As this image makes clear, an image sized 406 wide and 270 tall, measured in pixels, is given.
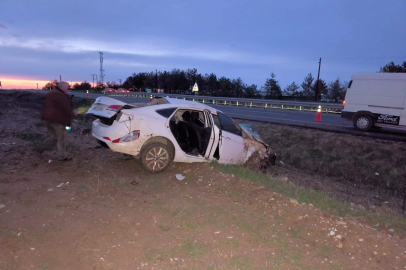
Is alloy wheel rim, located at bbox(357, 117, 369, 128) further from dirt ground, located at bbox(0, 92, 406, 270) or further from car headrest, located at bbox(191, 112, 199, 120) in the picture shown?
dirt ground, located at bbox(0, 92, 406, 270)

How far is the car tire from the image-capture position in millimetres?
6461

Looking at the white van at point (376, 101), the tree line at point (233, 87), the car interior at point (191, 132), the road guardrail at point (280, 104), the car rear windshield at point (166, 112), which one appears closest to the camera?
the car rear windshield at point (166, 112)

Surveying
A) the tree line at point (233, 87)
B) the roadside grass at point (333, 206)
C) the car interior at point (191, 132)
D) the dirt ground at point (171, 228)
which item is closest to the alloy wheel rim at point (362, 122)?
the car interior at point (191, 132)

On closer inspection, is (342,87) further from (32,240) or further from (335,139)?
(32,240)

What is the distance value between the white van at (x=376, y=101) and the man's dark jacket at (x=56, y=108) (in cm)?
1258

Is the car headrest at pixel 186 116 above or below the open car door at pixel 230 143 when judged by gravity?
above

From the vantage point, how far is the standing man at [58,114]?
7.02 m

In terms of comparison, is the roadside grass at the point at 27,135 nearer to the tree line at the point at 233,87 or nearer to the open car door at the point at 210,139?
the open car door at the point at 210,139

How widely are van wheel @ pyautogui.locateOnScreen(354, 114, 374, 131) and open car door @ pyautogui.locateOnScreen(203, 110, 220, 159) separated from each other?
10.1 m

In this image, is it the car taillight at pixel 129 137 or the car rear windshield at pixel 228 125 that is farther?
the car rear windshield at pixel 228 125

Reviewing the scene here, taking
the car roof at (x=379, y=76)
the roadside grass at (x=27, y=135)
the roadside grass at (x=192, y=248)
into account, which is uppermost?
the car roof at (x=379, y=76)

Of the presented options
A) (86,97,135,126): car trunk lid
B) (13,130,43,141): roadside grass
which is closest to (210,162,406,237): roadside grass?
(86,97,135,126): car trunk lid

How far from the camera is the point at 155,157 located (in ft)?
21.4

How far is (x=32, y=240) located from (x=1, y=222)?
2.35 feet
